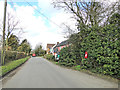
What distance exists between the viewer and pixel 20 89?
495 centimetres

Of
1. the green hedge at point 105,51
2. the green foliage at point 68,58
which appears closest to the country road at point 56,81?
the green hedge at point 105,51

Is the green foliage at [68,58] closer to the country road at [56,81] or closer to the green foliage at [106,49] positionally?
the green foliage at [106,49]

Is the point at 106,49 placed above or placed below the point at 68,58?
above

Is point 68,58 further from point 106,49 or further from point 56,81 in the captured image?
point 56,81

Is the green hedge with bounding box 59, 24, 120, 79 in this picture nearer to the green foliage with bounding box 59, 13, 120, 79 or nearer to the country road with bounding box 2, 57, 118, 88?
the green foliage with bounding box 59, 13, 120, 79

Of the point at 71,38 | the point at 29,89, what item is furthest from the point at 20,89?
the point at 71,38

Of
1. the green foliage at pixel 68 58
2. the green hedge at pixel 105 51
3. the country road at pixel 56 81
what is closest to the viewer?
the country road at pixel 56 81

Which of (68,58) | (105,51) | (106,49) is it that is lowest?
(68,58)

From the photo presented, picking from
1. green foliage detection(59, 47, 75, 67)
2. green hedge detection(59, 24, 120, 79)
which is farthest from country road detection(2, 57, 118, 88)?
green foliage detection(59, 47, 75, 67)

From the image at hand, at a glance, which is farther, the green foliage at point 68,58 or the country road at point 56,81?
the green foliage at point 68,58

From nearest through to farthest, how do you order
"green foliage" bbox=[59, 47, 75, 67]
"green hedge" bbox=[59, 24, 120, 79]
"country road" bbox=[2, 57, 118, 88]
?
"country road" bbox=[2, 57, 118, 88] → "green hedge" bbox=[59, 24, 120, 79] → "green foliage" bbox=[59, 47, 75, 67]

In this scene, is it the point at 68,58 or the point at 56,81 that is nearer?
the point at 56,81

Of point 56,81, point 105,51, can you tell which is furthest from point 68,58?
point 56,81

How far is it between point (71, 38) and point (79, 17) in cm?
358
